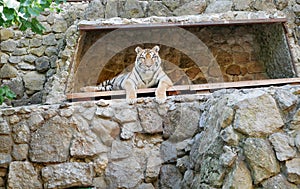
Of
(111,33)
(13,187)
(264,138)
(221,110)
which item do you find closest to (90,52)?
(111,33)

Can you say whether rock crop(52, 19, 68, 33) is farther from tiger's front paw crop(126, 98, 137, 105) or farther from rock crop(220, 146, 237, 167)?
rock crop(220, 146, 237, 167)

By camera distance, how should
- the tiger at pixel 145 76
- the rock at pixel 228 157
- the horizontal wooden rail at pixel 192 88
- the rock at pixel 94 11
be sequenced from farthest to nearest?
the rock at pixel 94 11
the tiger at pixel 145 76
the horizontal wooden rail at pixel 192 88
the rock at pixel 228 157

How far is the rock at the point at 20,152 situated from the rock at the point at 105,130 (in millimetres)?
725

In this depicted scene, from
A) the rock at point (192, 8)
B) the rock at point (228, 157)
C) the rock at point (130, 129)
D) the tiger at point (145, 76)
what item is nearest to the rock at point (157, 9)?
the rock at point (192, 8)

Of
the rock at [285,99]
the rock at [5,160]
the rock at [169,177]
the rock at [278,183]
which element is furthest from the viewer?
the rock at [5,160]

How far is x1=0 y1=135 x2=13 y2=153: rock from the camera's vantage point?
4074 millimetres

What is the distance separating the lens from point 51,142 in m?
4.04

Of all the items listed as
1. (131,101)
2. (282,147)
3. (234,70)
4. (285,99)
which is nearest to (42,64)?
(131,101)

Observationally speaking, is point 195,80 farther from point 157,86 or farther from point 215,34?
point 157,86

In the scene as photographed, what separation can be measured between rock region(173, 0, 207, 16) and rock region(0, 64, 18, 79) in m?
2.55

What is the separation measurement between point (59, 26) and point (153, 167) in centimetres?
305

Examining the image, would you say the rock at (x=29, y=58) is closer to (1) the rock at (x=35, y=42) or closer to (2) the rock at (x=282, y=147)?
(1) the rock at (x=35, y=42)

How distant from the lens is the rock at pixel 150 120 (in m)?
4.10

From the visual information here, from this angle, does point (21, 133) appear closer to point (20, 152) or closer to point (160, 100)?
point (20, 152)
